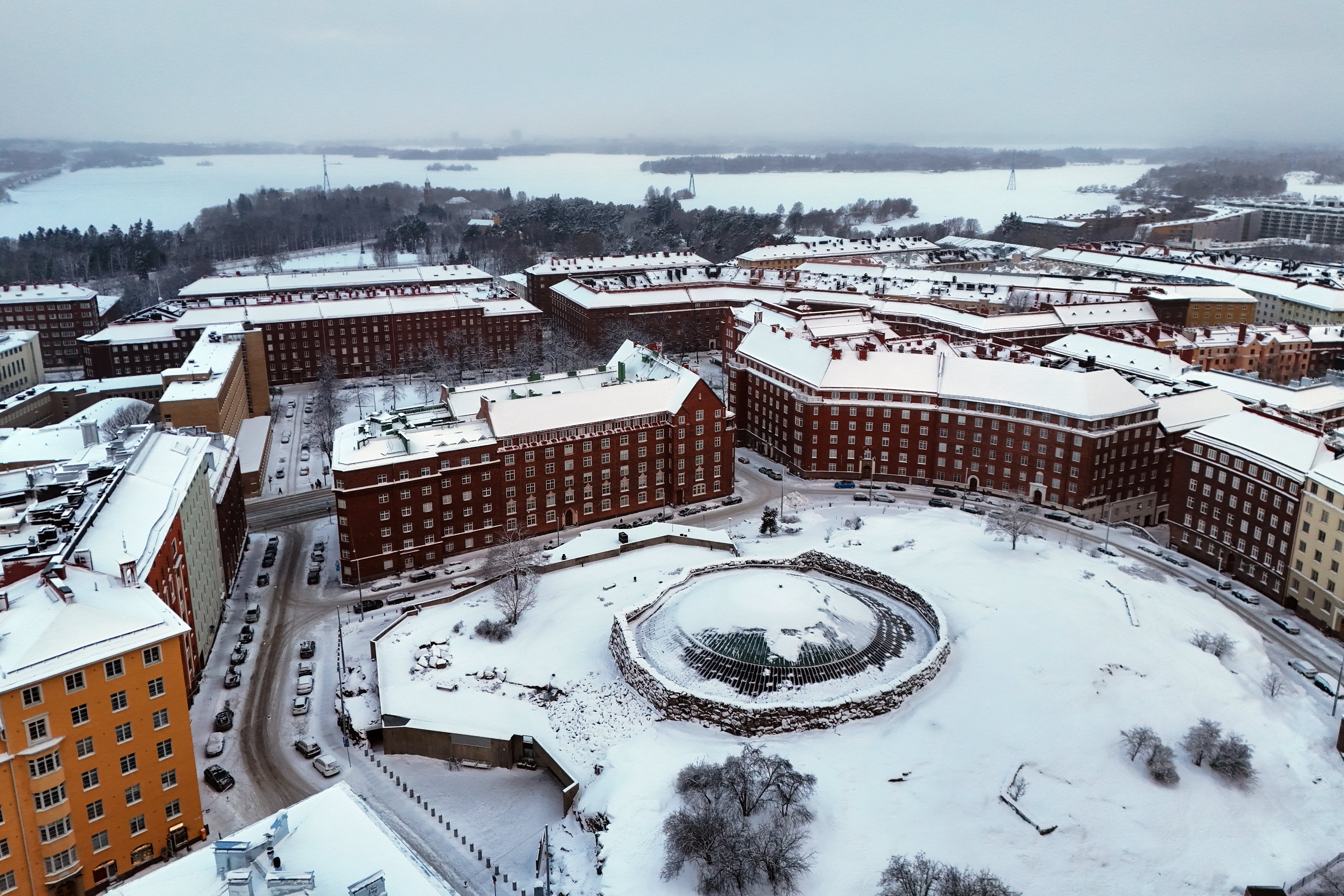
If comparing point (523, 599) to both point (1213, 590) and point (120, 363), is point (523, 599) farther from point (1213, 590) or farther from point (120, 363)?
point (120, 363)

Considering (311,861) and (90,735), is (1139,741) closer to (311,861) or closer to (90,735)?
(311,861)

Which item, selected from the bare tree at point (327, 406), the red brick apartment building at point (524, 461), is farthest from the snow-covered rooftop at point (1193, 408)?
the bare tree at point (327, 406)

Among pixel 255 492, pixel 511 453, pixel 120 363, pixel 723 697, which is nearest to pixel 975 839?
pixel 723 697

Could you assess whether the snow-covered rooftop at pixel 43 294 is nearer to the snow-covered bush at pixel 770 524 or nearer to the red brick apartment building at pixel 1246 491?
the snow-covered bush at pixel 770 524

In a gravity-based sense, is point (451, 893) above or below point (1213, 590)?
above

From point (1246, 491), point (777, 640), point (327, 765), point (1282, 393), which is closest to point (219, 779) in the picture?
point (327, 765)

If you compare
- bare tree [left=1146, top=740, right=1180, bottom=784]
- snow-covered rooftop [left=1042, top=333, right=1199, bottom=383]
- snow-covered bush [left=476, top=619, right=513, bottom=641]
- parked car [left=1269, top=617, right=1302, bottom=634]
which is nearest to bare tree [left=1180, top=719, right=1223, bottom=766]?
bare tree [left=1146, top=740, right=1180, bottom=784]
